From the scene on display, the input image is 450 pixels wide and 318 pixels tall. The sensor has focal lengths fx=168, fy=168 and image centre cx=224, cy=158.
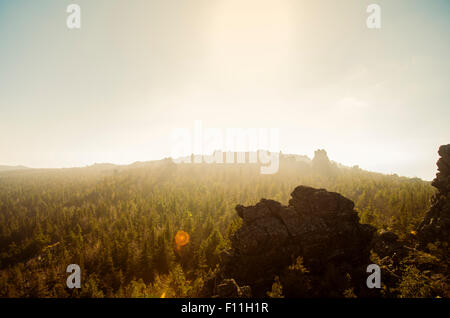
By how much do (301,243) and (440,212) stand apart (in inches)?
1234

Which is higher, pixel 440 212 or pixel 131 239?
pixel 440 212

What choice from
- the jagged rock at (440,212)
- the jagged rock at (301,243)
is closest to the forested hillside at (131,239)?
the jagged rock at (440,212)

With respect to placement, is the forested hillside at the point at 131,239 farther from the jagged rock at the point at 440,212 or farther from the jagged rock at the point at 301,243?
the jagged rock at the point at 301,243

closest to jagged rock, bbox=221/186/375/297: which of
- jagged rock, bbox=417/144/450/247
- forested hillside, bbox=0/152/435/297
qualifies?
forested hillside, bbox=0/152/435/297

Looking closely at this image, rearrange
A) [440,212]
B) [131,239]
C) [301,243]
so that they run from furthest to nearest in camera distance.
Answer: [131,239], [440,212], [301,243]

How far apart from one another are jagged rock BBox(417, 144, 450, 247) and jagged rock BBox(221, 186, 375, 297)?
14.9 metres

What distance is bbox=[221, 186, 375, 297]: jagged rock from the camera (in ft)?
79.4

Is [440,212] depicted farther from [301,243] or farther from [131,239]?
[131,239]

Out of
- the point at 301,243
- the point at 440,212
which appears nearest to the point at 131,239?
the point at 301,243

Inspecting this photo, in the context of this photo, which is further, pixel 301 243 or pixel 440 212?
pixel 440 212

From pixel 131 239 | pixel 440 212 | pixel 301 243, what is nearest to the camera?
pixel 301 243

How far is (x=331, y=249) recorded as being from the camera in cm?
2581

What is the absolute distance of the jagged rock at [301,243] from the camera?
2420 cm

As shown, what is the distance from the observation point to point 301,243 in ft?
82.7
